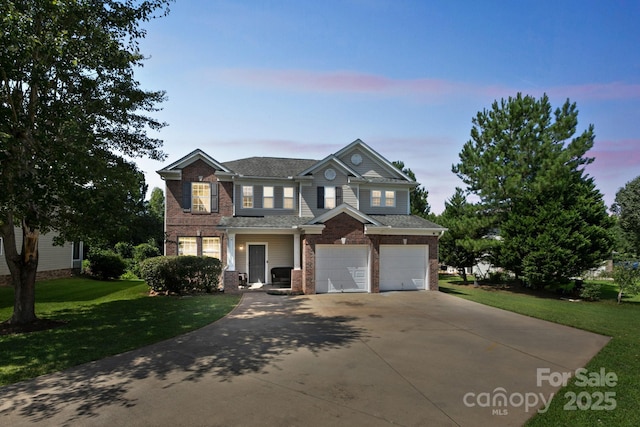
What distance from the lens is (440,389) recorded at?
6.01 meters

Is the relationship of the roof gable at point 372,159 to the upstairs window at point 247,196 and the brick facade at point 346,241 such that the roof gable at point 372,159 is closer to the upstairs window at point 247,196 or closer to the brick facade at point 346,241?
the brick facade at point 346,241

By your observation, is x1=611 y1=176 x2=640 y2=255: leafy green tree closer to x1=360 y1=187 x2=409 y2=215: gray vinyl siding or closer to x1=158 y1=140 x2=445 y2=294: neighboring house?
x1=360 y1=187 x2=409 y2=215: gray vinyl siding

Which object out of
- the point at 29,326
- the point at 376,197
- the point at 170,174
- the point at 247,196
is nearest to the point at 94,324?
the point at 29,326

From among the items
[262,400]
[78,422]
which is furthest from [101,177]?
[262,400]

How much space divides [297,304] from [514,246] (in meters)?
15.9

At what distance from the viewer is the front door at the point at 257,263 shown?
810 inches

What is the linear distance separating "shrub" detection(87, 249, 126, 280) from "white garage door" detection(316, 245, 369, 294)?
53.9ft

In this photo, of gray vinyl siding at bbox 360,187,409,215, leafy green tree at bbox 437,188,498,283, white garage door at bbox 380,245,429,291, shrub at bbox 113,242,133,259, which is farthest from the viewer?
shrub at bbox 113,242,133,259

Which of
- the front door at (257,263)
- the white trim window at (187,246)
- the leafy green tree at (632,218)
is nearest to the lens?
the white trim window at (187,246)

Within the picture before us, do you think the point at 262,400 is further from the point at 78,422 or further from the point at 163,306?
the point at 163,306

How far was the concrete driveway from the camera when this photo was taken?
5.05 m

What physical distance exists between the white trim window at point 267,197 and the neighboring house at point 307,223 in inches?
2.4

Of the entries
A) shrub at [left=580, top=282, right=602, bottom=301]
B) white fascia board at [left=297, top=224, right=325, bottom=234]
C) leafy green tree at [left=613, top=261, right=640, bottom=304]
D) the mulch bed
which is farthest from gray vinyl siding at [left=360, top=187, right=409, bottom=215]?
the mulch bed

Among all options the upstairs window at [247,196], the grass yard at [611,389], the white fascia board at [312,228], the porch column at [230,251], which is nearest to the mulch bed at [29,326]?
the porch column at [230,251]
